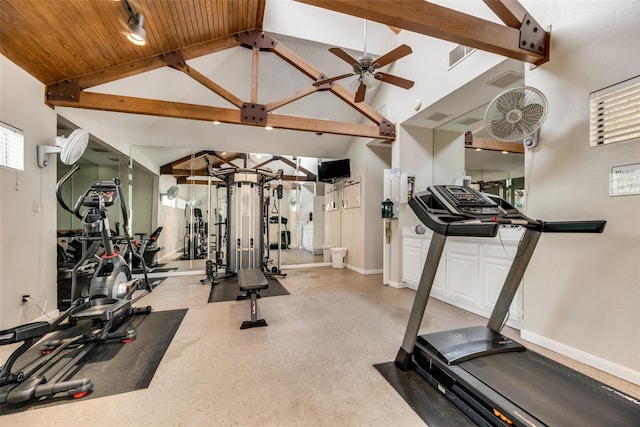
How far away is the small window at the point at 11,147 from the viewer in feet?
8.45

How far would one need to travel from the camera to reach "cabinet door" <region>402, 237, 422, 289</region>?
447 centimetres

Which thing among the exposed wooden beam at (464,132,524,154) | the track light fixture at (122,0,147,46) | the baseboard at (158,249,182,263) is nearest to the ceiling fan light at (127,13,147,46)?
the track light fixture at (122,0,147,46)

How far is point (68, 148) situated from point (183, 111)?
1.46 metres

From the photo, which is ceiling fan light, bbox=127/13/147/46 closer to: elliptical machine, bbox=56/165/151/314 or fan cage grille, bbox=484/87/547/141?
elliptical machine, bbox=56/165/151/314

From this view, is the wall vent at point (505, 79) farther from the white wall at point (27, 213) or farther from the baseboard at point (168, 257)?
the baseboard at point (168, 257)

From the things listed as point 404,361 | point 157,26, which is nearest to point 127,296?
point 404,361

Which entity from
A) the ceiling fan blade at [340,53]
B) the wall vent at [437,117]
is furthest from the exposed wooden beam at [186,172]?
the wall vent at [437,117]

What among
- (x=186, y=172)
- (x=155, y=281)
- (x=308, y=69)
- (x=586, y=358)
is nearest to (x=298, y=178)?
(x=186, y=172)

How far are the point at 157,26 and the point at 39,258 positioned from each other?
3.17m

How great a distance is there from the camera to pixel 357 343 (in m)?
2.61

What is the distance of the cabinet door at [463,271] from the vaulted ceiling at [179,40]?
228 centimetres

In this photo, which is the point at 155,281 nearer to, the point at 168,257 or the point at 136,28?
the point at 168,257

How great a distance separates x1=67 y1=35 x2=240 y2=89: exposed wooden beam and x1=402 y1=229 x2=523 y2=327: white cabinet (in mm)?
4562

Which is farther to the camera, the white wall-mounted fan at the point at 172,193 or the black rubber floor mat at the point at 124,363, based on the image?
the white wall-mounted fan at the point at 172,193
